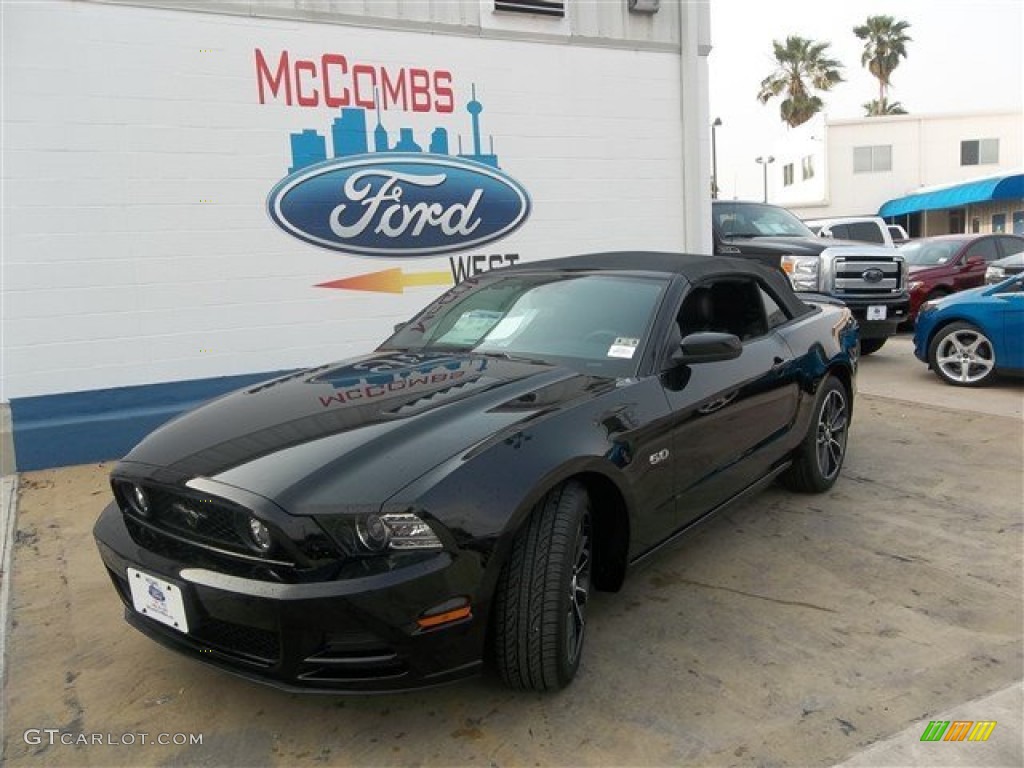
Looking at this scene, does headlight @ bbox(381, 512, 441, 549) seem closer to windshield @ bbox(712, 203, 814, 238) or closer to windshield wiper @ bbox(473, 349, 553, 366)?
windshield wiper @ bbox(473, 349, 553, 366)

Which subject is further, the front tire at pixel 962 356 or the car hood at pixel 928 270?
the car hood at pixel 928 270

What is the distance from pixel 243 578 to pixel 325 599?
0.95ft

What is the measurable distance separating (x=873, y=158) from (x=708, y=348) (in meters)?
36.6

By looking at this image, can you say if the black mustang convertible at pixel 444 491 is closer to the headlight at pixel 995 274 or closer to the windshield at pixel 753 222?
the windshield at pixel 753 222

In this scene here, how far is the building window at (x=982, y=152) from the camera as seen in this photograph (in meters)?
34.5

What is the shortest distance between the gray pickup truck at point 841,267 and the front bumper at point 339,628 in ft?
26.0

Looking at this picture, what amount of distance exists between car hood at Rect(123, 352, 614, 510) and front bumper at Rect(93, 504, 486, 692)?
0.84ft

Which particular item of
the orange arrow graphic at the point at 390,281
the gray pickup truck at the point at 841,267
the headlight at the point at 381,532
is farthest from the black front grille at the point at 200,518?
the gray pickup truck at the point at 841,267

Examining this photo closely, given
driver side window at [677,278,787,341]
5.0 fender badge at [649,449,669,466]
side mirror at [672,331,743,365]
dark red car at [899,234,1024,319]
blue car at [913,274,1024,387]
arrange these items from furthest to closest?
dark red car at [899,234,1024,319] < blue car at [913,274,1024,387] < driver side window at [677,278,787,341] < side mirror at [672,331,743,365] < 5.0 fender badge at [649,449,669,466]

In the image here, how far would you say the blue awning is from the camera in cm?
2839

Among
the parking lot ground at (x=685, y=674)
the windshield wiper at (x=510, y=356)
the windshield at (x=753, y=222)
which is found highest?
the windshield at (x=753, y=222)

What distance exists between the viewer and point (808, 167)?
123 feet

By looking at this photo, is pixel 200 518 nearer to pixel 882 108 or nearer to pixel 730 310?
pixel 730 310

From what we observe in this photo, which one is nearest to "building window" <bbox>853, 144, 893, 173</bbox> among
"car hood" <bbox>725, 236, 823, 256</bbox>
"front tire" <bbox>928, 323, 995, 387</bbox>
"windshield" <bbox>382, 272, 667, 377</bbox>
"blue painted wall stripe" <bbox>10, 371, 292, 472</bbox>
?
"car hood" <bbox>725, 236, 823, 256</bbox>
